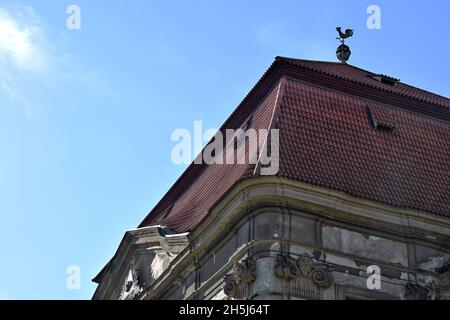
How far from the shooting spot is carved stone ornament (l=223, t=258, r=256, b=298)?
14.7 m

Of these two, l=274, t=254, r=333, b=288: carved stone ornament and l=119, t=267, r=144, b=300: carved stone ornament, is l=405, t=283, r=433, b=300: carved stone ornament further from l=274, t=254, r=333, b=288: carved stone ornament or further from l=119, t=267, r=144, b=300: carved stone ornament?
l=119, t=267, r=144, b=300: carved stone ornament

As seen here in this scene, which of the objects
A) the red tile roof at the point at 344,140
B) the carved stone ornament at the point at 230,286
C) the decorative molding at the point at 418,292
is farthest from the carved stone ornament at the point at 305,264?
the decorative molding at the point at 418,292

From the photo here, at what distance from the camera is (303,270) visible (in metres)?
14.8

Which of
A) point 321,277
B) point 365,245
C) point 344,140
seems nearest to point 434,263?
point 365,245

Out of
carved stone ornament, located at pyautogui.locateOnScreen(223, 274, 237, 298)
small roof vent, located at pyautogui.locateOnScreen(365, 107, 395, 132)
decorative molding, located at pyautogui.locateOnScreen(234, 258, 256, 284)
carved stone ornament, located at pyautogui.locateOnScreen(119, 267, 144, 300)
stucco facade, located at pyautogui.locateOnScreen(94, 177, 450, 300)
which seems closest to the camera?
decorative molding, located at pyautogui.locateOnScreen(234, 258, 256, 284)

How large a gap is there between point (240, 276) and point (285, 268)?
895mm

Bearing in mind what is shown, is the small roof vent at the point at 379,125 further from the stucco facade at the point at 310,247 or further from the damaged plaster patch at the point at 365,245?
the damaged plaster patch at the point at 365,245

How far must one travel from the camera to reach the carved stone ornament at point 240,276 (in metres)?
14.7

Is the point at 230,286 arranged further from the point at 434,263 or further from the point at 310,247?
the point at 434,263

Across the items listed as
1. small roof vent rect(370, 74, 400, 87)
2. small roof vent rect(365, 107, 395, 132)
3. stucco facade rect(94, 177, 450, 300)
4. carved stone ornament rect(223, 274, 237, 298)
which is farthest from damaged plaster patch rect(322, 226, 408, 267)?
small roof vent rect(370, 74, 400, 87)

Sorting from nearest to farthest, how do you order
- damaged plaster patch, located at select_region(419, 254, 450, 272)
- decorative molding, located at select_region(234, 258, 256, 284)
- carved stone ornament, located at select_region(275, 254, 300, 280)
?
carved stone ornament, located at select_region(275, 254, 300, 280) → decorative molding, located at select_region(234, 258, 256, 284) → damaged plaster patch, located at select_region(419, 254, 450, 272)
